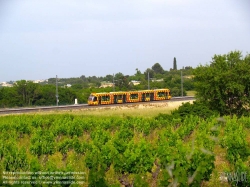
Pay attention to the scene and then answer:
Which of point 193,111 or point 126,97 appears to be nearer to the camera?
point 193,111

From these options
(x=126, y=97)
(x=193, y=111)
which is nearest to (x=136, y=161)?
(x=193, y=111)

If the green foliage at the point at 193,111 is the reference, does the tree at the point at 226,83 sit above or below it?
above

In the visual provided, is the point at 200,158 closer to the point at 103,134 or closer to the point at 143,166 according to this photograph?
the point at 143,166

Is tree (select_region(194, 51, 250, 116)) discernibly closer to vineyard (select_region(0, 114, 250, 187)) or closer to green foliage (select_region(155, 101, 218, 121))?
green foliage (select_region(155, 101, 218, 121))

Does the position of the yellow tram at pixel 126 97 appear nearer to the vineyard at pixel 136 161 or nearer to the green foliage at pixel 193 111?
the green foliage at pixel 193 111

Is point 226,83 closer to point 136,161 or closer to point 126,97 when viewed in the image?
point 126,97

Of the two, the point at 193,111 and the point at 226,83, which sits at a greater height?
the point at 226,83

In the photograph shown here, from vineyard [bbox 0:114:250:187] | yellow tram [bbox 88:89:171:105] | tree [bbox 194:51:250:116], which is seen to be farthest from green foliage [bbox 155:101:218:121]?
yellow tram [bbox 88:89:171:105]

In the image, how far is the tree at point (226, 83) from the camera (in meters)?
33.2

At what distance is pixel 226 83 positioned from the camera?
3338 cm

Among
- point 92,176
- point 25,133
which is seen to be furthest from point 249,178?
point 25,133

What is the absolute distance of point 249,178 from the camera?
10672 millimetres

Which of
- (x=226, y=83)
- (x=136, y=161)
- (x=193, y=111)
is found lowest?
(x=136, y=161)

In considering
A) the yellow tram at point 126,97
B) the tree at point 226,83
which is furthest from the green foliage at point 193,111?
the yellow tram at point 126,97
